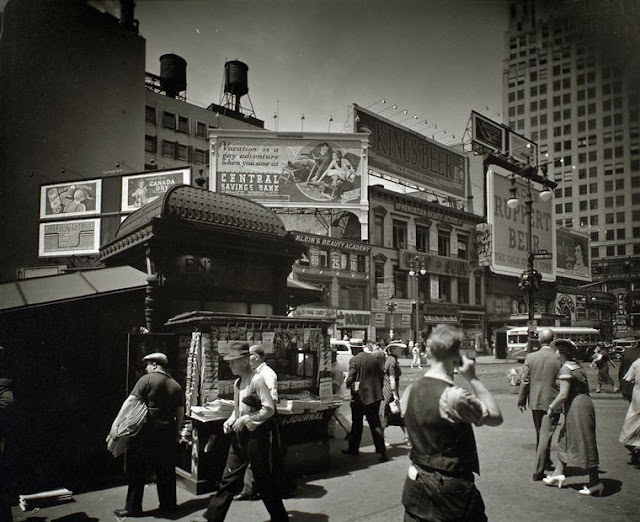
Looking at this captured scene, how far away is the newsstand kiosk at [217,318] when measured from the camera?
6383mm

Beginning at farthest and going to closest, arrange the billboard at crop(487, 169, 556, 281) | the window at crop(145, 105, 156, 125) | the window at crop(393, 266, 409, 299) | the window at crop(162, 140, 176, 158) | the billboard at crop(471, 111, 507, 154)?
the billboard at crop(471, 111, 507, 154) → the billboard at crop(487, 169, 556, 281) → the window at crop(162, 140, 176, 158) → the window at crop(145, 105, 156, 125) → the window at crop(393, 266, 409, 299)

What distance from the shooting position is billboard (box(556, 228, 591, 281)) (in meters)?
60.3

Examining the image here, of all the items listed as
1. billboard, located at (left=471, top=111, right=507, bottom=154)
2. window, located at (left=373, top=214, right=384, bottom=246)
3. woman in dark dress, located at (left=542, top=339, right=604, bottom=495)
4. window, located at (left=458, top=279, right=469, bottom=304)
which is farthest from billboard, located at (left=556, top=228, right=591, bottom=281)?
woman in dark dress, located at (left=542, top=339, right=604, bottom=495)

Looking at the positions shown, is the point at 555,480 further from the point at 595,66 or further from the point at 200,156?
the point at 200,156

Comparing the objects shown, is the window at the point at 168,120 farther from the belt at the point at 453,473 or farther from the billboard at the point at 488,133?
the belt at the point at 453,473

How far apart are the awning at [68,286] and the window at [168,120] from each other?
4232 cm

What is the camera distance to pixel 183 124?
160 feet

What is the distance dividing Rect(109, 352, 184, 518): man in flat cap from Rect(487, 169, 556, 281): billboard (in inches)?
1945

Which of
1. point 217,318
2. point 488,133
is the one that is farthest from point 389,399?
point 488,133

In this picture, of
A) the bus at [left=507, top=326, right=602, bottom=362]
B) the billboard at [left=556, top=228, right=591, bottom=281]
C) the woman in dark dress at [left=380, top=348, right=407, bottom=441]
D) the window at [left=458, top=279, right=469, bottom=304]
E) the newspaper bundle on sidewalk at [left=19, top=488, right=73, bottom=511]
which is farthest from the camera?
the billboard at [left=556, top=228, right=591, bottom=281]

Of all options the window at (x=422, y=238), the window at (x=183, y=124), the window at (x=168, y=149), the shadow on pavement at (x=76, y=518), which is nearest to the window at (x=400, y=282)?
the window at (x=422, y=238)

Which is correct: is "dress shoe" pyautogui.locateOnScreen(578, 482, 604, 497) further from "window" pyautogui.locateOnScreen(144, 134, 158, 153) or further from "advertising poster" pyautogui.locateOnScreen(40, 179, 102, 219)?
"window" pyautogui.locateOnScreen(144, 134, 158, 153)

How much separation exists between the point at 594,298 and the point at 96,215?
224ft

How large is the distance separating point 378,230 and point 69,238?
91.5 ft
